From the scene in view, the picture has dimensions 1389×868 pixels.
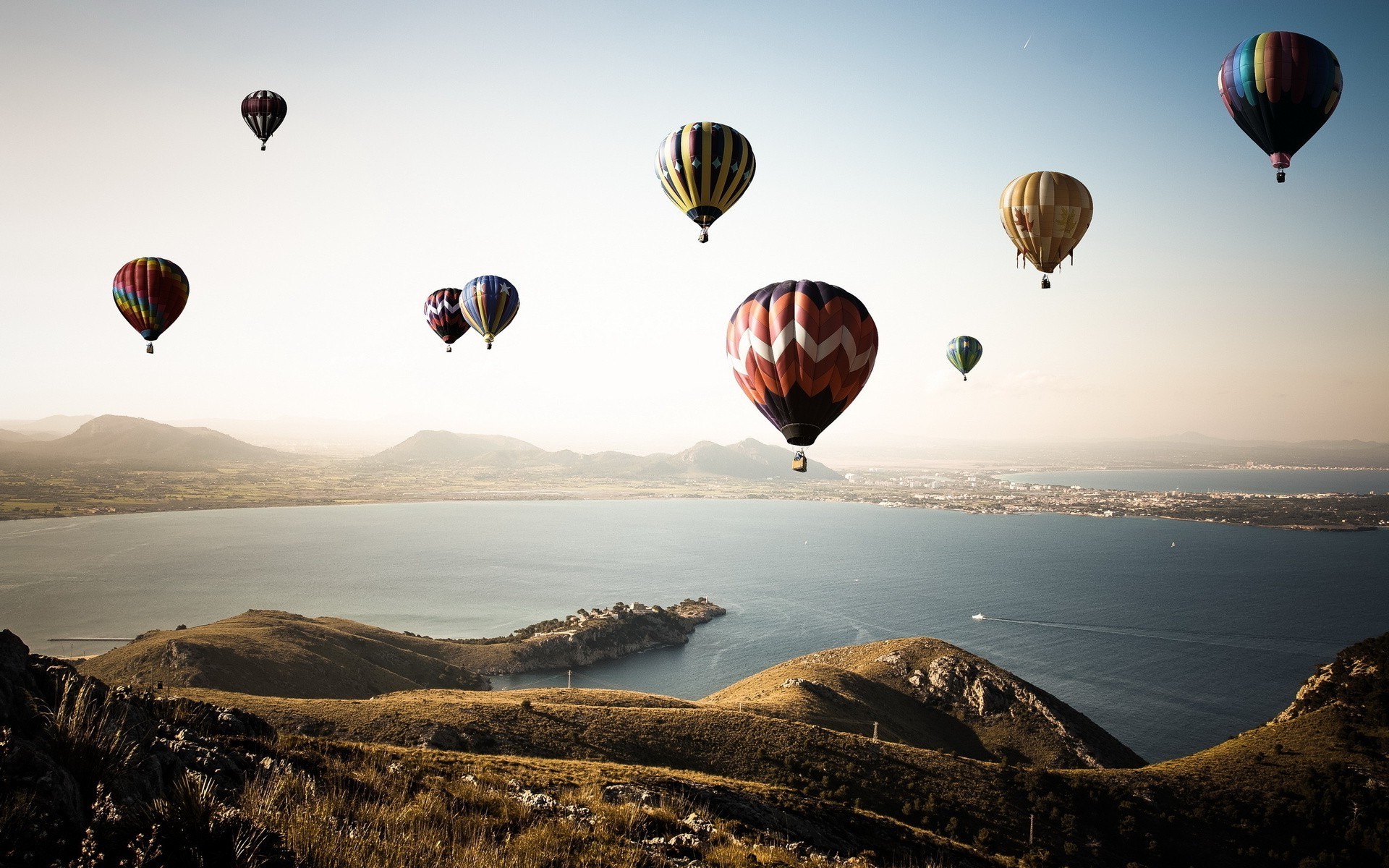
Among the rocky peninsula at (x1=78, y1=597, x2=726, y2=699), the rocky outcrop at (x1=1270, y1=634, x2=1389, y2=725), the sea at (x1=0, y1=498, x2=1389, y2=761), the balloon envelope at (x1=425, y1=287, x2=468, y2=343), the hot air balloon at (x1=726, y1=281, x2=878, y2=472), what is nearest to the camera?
the hot air balloon at (x1=726, y1=281, x2=878, y2=472)

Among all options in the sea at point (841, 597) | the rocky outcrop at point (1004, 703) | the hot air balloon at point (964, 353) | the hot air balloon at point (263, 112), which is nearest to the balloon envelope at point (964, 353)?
the hot air balloon at point (964, 353)

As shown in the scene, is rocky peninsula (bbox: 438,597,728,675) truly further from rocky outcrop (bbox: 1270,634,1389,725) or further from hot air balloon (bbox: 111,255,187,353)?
rocky outcrop (bbox: 1270,634,1389,725)

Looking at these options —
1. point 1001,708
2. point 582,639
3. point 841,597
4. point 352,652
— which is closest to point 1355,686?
point 1001,708

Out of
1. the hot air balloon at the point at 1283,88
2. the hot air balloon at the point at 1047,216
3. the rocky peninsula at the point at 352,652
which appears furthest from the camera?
the rocky peninsula at the point at 352,652

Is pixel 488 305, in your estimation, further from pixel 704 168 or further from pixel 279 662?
pixel 279 662

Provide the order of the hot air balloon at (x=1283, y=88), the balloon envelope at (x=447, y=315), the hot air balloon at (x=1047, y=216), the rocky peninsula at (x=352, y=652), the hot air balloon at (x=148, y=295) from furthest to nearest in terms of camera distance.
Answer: the rocky peninsula at (x=352, y=652) < the balloon envelope at (x=447, y=315) < the hot air balloon at (x=148, y=295) < the hot air balloon at (x=1047, y=216) < the hot air balloon at (x=1283, y=88)

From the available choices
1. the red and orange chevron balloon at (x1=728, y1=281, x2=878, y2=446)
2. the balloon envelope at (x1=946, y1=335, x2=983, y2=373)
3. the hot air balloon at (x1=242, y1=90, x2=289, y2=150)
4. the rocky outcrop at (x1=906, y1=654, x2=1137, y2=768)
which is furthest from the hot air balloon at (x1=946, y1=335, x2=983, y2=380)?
the hot air balloon at (x1=242, y1=90, x2=289, y2=150)

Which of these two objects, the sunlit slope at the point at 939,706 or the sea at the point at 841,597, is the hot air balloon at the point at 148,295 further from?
the sea at the point at 841,597
